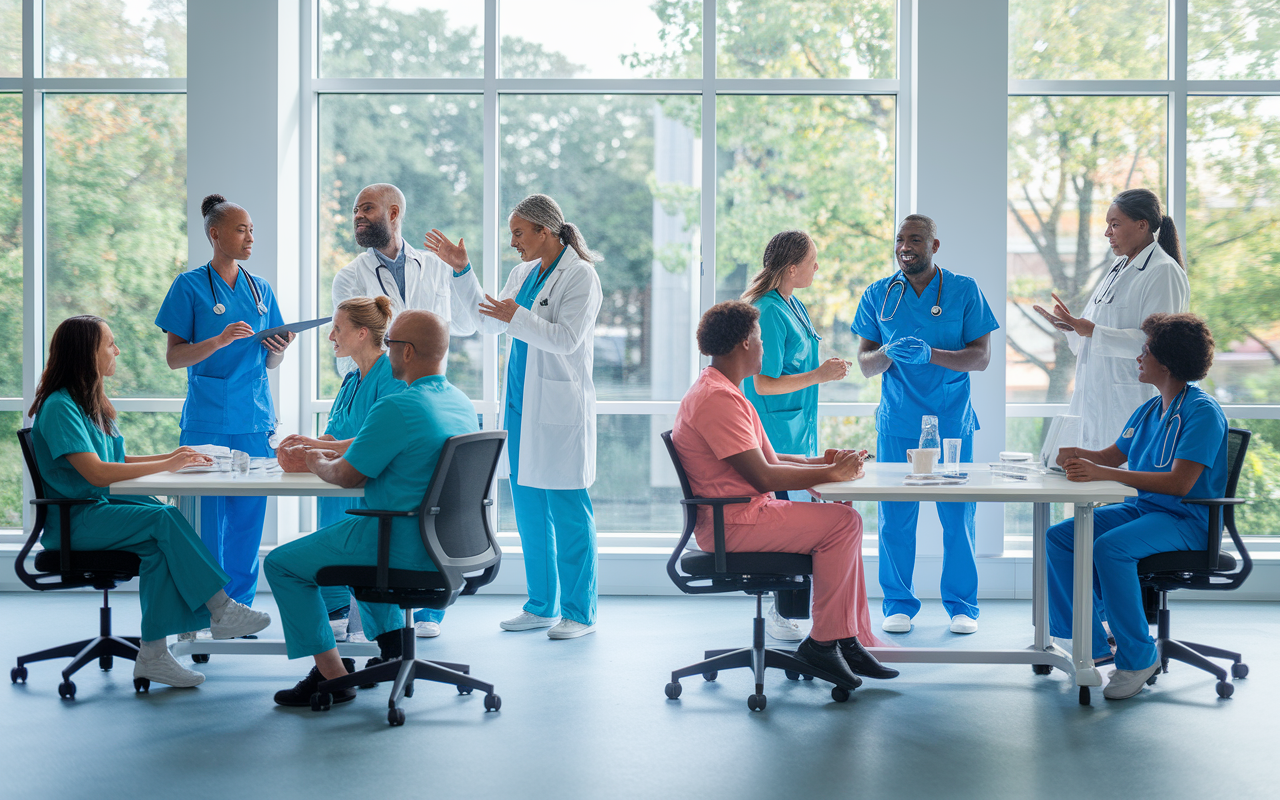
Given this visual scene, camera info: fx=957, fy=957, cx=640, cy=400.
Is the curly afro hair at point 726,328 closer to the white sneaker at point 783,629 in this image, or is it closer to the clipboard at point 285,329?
the white sneaker at point 783,629

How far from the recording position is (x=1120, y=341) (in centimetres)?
370

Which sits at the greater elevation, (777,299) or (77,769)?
(777,299)

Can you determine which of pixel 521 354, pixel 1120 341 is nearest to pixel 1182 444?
pixel 1120 341

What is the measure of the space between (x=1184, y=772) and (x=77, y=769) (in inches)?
113

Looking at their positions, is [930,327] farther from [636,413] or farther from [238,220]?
[238,220]

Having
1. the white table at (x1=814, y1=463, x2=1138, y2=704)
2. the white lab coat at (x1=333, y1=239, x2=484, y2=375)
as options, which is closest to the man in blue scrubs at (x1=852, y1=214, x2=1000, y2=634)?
the white table at (x1=814, y1=463, x2=1138, y2=704)

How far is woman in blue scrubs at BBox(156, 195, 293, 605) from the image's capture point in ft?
12.2

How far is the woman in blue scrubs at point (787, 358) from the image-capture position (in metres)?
3.71

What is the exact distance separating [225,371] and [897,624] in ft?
9.44

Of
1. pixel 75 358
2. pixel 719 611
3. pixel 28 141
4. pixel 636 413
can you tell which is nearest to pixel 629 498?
pixel 636 413

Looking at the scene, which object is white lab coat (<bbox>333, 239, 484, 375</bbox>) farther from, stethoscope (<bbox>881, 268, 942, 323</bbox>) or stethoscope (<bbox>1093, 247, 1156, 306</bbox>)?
stethoscope (<bbox>1093, 247, 1156, 306</bbox>)

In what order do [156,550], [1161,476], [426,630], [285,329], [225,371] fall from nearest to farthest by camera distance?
[1161,476] → [156,550] → [285,329] → [225,371] → [426,630]

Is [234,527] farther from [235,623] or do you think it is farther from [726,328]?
[726,328]

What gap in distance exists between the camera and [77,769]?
2.49 meters
